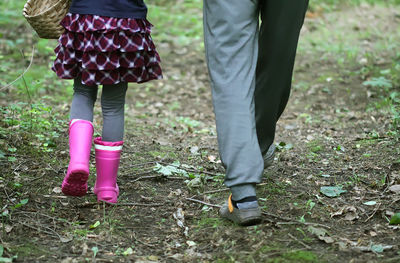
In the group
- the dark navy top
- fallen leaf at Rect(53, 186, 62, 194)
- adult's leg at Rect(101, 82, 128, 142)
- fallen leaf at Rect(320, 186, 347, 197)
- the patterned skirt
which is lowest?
fallen leaf at Rect(53, 186, 62, 194)

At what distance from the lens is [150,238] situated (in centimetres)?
260

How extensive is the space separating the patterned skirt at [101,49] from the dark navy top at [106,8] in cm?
2

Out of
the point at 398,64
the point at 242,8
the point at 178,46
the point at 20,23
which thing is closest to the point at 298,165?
the point at 242,8

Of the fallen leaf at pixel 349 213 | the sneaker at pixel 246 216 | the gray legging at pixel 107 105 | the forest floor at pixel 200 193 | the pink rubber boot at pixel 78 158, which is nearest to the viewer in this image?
the forest floor at pixel 200 193

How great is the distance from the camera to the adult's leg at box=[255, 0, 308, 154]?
2.50m

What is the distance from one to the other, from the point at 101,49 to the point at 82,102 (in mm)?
378

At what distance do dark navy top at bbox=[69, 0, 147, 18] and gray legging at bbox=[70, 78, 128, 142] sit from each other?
1.30 feet

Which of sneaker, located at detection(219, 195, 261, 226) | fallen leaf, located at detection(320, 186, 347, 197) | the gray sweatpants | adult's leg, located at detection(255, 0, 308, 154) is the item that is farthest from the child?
fallen leaf, located at detection(320, 186, 347, 197)

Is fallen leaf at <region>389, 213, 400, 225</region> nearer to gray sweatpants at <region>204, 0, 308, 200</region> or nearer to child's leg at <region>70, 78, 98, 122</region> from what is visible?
gray sweatpants at <region>204, 0, 308, 200</region>

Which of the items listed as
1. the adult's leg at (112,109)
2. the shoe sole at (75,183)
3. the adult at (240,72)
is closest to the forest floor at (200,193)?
the shoe sole at (75,183)

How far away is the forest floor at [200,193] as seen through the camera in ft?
7.77

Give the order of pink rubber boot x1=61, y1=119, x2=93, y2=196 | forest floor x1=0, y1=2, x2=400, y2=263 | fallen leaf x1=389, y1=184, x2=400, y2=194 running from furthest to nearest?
fallen leaf x1=389, y1=184, x2=400, y2=194 → pink rubber boot x1=61, y1=119, x2=93, y2=196 → forest floor x1=0, y1=2, x2=400, y2=263

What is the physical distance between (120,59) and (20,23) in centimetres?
664

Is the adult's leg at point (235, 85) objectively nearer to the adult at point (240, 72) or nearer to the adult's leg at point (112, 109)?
the adult at point (240, 72)
